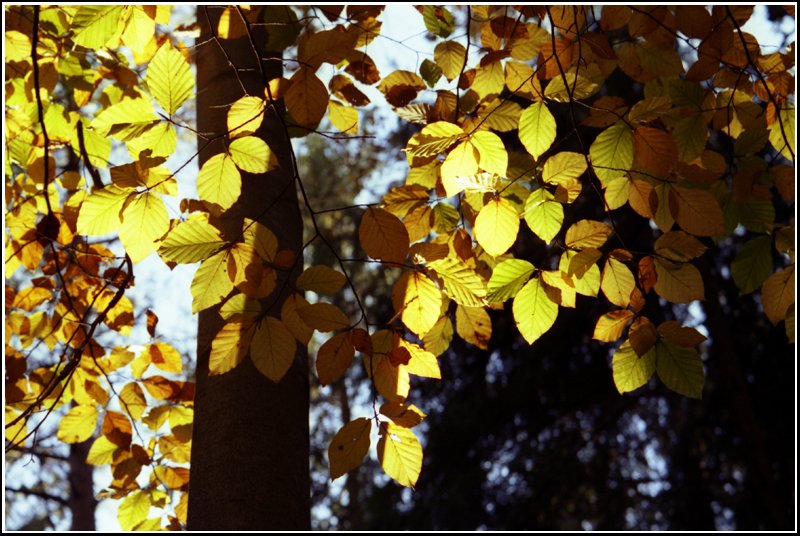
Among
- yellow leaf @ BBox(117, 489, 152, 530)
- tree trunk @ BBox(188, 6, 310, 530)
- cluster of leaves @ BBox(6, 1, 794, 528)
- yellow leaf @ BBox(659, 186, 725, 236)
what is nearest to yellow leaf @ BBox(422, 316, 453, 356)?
cluster of leaves @ BBox(6, 1, 794, 528)

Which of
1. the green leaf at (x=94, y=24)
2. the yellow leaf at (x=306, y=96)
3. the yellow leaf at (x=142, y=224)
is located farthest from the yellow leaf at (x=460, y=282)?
the green leaf at (x=94, y=24)

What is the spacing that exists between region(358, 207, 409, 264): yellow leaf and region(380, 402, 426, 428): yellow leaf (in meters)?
0.26

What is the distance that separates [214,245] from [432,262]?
40 centimetres

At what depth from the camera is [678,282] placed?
1335mm

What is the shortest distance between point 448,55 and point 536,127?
413mm

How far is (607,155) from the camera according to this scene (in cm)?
135

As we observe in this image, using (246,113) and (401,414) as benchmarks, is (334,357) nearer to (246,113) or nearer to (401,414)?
(401,414)

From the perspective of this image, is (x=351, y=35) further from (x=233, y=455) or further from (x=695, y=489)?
(x=695, y=489)

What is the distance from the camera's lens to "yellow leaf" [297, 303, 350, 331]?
117 cm

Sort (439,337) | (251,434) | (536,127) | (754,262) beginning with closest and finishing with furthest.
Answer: (251,434) < (536,127) < (754,262) < (439,337)

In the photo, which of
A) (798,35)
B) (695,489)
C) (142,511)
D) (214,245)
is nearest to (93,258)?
(142,511)

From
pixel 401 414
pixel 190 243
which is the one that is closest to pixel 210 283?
pixel 190 243

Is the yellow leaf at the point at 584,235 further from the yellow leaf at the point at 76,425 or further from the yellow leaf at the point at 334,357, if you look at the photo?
the yellow leaf at the point at 76,425

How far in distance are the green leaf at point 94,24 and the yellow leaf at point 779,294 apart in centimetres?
143
